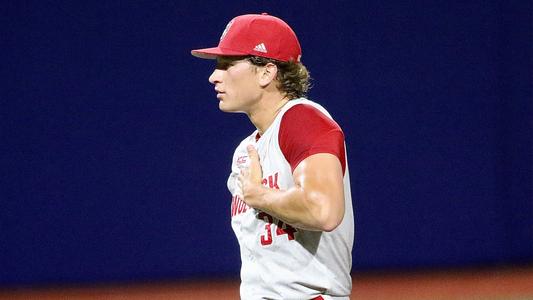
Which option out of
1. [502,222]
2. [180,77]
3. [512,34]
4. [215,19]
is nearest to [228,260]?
[180,77]

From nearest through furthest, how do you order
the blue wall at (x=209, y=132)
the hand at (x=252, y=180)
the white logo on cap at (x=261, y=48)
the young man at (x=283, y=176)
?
1. the young man at (x=283, y=176)
2. the hand at (x=252, y=180)
3. the white logo on cap at (x=261, y=48)
4. the blue wall at (x=209, y=132)

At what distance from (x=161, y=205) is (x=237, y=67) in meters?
3.91

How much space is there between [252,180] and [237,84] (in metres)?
0.34

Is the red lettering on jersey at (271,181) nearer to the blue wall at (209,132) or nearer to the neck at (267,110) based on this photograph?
A: the neck at (267,110)

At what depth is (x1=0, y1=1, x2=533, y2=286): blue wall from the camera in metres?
6.00

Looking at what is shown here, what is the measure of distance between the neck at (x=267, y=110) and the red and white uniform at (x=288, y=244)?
2.9 inches

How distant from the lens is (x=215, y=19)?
6.15m

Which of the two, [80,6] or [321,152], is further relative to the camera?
[80,6]

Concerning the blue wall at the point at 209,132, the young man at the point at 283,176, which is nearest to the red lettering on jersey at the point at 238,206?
the young man at the point at 283,176

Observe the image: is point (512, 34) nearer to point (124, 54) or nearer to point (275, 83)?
point (124, 54)

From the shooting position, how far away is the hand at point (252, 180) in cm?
211

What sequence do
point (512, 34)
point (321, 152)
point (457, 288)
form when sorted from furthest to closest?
point (512, 34), point (457, 288), point (321, 152)

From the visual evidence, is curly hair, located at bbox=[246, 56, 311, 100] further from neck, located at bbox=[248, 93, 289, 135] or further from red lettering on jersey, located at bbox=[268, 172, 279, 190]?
red lettering on jersey, located at bbox=[268, 172, 279, 190]

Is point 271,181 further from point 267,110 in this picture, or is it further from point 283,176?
point 267,110
